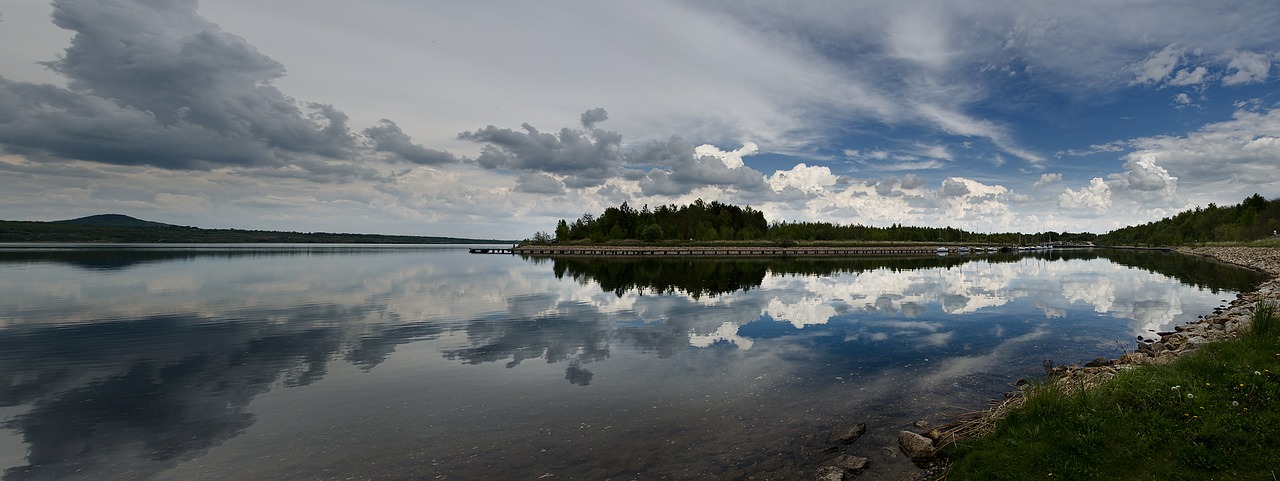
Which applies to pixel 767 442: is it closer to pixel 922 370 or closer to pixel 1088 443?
pixel 1088 443

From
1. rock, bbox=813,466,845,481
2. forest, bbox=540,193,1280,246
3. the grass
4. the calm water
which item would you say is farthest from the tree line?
rock, bbox=813,466,845,481

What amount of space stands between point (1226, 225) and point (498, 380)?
205m

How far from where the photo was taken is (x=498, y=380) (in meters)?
14.5

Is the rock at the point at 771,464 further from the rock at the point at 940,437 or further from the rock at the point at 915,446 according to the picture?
the rock at the point at 940,437

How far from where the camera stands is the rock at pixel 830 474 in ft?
27.9

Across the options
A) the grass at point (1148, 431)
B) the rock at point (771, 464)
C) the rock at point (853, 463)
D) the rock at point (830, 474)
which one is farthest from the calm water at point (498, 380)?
the grass at point (1148, 431)

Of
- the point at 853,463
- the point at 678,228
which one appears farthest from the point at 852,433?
the point at 678,228

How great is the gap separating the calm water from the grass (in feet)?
5.95

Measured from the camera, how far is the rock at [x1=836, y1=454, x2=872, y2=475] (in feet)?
29.2

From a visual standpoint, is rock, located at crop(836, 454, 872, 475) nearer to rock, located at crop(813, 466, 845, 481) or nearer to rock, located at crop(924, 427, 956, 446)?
rock, located at crop(813, 466, 845, 481)

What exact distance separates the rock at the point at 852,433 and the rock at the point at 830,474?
1506 millimetres

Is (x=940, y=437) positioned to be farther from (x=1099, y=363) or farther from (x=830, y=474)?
(x=1099, y=363)

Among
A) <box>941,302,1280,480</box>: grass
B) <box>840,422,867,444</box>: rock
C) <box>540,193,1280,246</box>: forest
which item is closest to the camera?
<box>941,302,1280,480</box>: grass

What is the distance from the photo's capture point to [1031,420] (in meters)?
8.90
